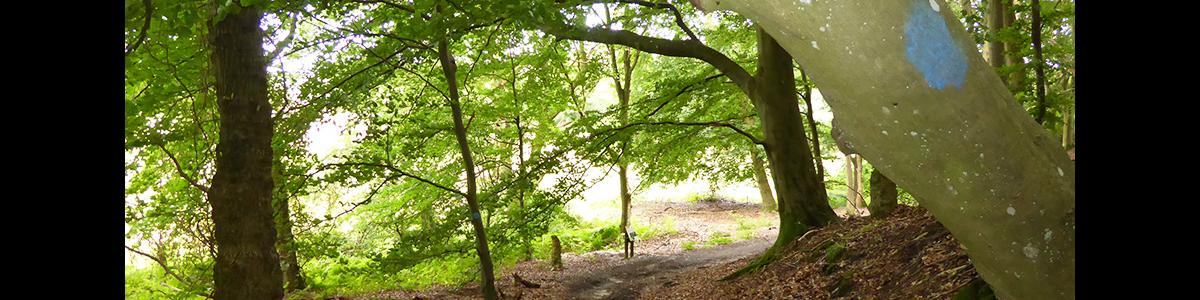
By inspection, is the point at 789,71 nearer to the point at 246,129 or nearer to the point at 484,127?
the point at 484,127

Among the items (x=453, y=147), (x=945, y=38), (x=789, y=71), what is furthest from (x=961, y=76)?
(x=453, y=147)

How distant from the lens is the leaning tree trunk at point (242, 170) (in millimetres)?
4145

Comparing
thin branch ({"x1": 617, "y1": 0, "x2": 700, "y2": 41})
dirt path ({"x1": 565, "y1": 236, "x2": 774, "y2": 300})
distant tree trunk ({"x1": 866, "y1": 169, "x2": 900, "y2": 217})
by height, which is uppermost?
thin branch ({"x1": 617, "y1": 0, "x2": 700, "y2": 41})

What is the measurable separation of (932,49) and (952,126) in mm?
257

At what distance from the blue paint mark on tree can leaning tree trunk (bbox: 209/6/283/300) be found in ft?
12.1

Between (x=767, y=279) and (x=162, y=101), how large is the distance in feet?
23.5

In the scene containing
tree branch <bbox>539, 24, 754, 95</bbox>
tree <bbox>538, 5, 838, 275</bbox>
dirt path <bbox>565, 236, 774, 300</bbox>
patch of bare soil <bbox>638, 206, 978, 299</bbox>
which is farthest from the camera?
dirt path <bbox>565, 236, 774, 300</bbox>

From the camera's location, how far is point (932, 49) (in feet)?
7.16

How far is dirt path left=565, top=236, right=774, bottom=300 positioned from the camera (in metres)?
A: 11.4

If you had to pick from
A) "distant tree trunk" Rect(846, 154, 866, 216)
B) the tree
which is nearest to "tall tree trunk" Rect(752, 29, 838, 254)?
the tree

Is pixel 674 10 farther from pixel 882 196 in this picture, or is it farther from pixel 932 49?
pixel 932 49

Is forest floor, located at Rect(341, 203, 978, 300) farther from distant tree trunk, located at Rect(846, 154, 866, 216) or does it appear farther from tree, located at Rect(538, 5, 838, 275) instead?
distant tree trunk, located at Rect(846, 154, 866, 216)
